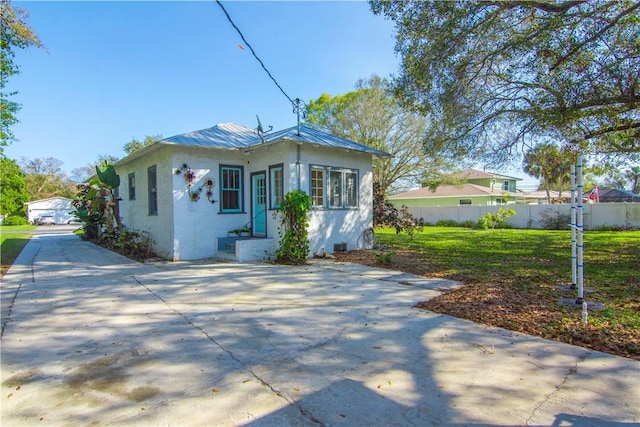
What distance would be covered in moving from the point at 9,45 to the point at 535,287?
17083 millimetres

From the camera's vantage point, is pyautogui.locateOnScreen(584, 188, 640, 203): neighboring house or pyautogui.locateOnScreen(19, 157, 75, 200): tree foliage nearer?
pyautogui.locateOnScreen(584, 188, 640, 203): neighboring house

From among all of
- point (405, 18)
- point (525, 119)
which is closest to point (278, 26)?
point (405, 18)

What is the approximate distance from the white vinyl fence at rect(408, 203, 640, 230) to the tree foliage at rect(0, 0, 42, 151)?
24664mm

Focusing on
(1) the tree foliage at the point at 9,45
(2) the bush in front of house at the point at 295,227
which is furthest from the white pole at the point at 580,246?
(1) the tree foliage at the point at 9,45

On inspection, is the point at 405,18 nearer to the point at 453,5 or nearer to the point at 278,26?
the point at 453,5

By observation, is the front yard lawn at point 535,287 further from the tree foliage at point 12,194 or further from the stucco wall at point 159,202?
the tree foliage at point 12,194

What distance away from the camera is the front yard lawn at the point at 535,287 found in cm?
419

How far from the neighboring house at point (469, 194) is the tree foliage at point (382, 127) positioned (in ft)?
18.9

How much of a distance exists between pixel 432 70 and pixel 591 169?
9440 millimetres

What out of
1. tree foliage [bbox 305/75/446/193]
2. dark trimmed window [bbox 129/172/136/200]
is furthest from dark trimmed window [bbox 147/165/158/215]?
tree foliage [bbox 305/75/446/193]

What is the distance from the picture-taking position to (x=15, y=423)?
2438 mm

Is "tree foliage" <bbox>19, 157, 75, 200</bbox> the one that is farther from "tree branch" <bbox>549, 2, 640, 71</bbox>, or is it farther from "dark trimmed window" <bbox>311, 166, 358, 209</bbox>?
"tree branch" <bbox>549, 2, 640, 71</bbox>

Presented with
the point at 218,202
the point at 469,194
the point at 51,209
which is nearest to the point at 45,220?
the point at 51,209

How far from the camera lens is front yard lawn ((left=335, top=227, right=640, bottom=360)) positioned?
13.7 feet
